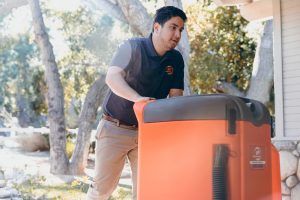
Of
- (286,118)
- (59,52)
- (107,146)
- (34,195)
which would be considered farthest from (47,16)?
(107,146)

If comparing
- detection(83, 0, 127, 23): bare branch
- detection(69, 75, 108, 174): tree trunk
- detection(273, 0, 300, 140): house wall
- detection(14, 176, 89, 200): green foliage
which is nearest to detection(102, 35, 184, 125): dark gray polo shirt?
detection(273, 0, 300, 140): house wall

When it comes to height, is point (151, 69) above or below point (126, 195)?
above

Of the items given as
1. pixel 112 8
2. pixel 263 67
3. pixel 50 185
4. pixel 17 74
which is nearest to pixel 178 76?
pixel 112 8

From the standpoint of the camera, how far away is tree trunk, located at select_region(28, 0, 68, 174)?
8.41m

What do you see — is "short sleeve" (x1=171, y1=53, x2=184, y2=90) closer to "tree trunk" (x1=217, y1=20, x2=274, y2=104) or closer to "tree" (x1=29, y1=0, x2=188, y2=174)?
"tree trunk" (x1=217, y1=20, x2=274, y2=104)

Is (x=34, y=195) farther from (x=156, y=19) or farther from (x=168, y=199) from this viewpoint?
(x=168, y=199)

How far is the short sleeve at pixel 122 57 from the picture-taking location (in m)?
2.07

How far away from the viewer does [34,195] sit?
18.7 feet

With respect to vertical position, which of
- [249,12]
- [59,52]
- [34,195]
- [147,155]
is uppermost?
[59,52]

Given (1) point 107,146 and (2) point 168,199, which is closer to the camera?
(2) point 168,199

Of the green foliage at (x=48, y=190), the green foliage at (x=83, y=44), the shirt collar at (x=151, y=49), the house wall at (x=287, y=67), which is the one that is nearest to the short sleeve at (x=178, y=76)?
the shirt collar at (x=151, y=49)

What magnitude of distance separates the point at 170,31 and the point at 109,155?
641 millimetres

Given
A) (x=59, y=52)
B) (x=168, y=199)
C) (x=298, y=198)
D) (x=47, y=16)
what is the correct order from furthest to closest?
(x=59, y=52) → (x=47, y=16) → (x=298, y=198) → (x=168, y=199)

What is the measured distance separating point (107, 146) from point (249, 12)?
144 inches
